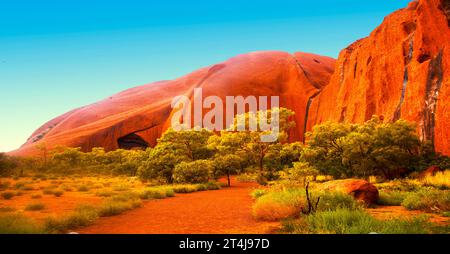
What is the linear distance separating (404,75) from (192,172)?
82.5 feet

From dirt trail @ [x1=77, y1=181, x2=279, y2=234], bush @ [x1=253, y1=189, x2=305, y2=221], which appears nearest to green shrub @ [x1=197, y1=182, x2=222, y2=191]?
dirt trail @ [x1=77, y1=181, x2=279, y2=234]

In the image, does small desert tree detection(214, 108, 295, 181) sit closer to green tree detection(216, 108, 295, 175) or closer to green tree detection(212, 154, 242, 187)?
green tree detection(216, 108, 295, 175)

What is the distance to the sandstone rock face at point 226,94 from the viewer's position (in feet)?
210

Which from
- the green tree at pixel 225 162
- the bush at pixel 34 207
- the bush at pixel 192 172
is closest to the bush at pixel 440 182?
the green tree at pixel 225 162

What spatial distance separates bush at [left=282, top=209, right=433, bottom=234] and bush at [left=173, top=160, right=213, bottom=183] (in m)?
18.2

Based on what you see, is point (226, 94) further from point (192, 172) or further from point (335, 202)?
Result: point (335, 202)

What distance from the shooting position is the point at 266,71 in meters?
73.4

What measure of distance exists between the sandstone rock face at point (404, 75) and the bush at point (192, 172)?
18.7 m

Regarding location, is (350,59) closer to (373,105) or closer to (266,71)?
(373,105)

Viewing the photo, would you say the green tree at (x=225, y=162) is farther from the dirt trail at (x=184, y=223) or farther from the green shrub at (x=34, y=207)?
the green shrub at (x=34, y=207)

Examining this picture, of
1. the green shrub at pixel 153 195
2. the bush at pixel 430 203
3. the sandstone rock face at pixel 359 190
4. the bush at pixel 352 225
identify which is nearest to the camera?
the bush at pixel 352 225

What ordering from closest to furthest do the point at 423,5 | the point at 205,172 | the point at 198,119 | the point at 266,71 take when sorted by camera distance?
the point at 205,172 → the point at 423,5 → the point at 198,119 → the point at 266,71
